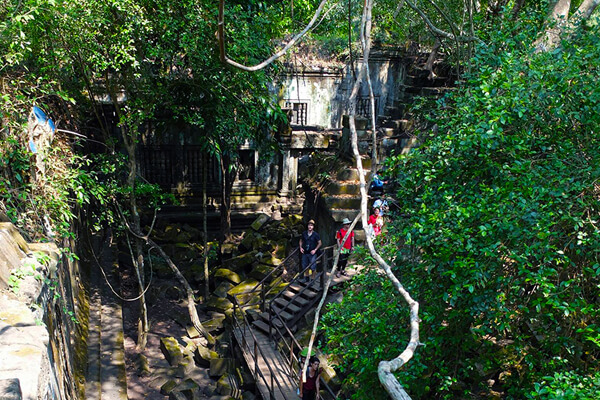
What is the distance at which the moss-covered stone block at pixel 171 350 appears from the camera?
9.70m

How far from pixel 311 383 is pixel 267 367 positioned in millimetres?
1834

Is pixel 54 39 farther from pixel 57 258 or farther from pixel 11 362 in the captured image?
pixel 11 362

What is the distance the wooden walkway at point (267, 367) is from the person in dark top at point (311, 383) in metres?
0.52

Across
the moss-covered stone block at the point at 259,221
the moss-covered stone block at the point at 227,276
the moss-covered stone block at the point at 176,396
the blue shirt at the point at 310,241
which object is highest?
the blue shirt at the point at 310,241

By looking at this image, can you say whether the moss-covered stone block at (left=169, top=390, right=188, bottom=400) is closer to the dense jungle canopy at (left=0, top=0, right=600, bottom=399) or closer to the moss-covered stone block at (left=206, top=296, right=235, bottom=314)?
the moss-covered stone block at (left=206, top=296, right=235, bottom=314)

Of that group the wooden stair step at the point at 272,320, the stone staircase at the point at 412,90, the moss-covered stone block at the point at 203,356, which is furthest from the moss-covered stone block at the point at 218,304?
the stone staircase at the point at 412,90

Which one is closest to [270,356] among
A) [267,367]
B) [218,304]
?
[267,367]

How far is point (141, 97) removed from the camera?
9086 millimetres

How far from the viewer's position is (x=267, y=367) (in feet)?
27.8

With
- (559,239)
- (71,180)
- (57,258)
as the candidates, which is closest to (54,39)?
(71,180)

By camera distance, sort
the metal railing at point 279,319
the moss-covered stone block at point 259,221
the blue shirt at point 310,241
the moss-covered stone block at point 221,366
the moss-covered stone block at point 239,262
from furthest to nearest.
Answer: the moss-covered stone block at point 259,221 → the moss-covered stone block at point 239,262 → the blue shirt at point 310,241 → the moss-covered stone block at point 221,366 → the metal railing at point 279,319

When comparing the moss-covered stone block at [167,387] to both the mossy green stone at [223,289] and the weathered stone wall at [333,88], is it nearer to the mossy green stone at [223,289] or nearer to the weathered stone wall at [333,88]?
the mossy green stone at [223,289]

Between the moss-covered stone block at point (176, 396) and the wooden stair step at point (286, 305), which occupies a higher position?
the wooden stair step at point (286, 305)

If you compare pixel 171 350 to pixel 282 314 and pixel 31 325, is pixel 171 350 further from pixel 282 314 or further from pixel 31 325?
pixel 31 325
